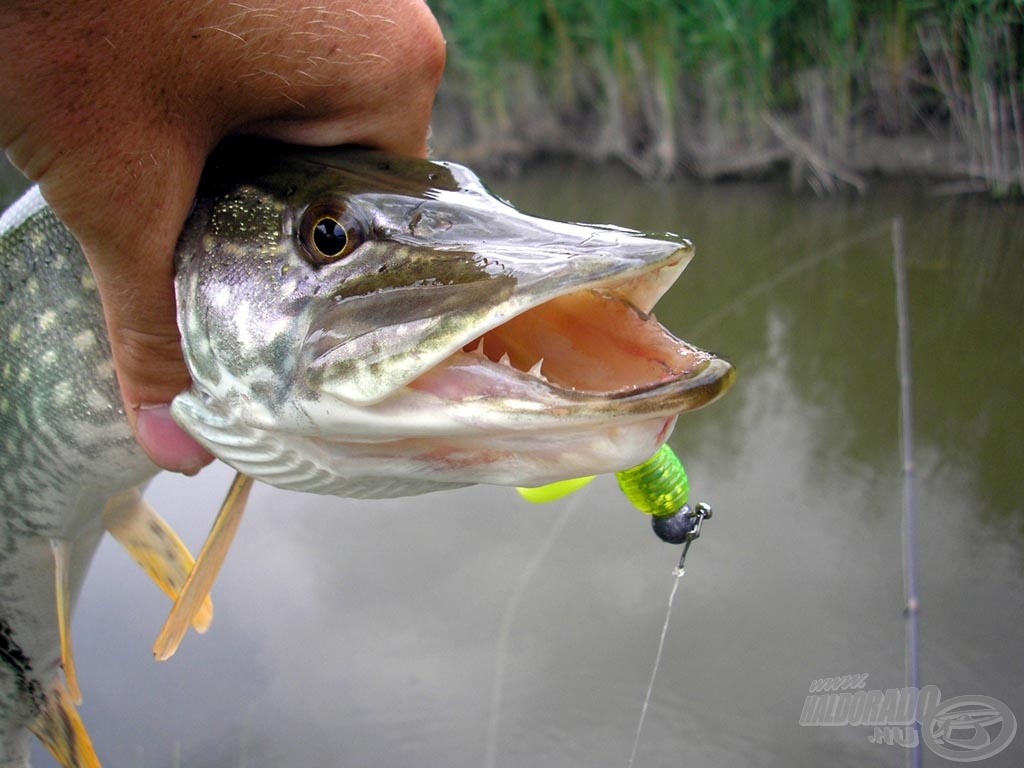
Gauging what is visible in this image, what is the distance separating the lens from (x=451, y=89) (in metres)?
9.18

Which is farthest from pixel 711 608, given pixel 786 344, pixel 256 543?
pixel 786 344

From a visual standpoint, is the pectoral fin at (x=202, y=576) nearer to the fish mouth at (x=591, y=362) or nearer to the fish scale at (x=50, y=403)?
the fish scale at (x=50, y=403)

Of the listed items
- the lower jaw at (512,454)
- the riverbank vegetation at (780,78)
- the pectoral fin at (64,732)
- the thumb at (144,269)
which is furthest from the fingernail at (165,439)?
the riverbank vegetation at (780,78)

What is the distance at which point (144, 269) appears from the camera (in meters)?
0.85

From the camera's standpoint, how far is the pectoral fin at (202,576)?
98 centimetres

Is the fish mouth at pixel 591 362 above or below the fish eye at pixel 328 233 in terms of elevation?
below

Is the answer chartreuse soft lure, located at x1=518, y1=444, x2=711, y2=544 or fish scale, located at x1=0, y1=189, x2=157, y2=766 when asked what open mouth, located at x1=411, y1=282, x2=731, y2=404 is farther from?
fish scale, located at x1=0, y1=189, x2=157, y2=766

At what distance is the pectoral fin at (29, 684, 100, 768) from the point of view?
1282 mm

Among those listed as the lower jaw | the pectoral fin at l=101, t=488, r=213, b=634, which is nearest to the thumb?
the lower jaw

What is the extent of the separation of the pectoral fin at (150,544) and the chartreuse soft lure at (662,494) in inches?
27.5
